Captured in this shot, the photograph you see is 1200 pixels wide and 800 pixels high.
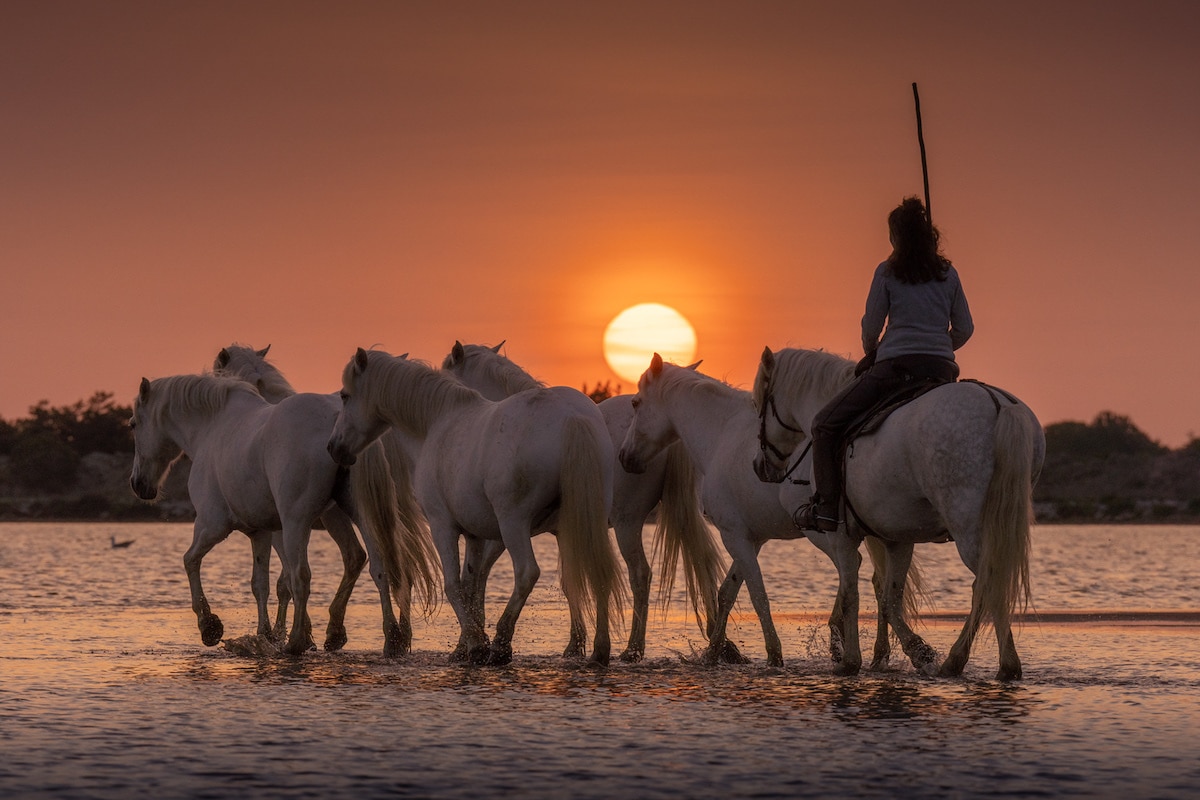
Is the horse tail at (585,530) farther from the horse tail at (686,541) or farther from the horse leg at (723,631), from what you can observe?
the horse tail at (686,541)

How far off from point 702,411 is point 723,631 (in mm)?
1674

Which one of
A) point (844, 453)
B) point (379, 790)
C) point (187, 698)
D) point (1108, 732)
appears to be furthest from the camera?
point (844, 453)

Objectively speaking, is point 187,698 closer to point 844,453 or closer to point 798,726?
point 798,726

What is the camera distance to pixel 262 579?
12.7 metres

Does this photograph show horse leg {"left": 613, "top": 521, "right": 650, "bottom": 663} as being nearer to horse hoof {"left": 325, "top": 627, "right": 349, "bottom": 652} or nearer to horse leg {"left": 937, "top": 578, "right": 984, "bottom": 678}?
horse hoof {"left": 325, "top": 627, "right": 349, "bottom": 652}

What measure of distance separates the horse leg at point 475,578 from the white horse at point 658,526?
0.74m

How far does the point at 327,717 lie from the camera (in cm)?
797

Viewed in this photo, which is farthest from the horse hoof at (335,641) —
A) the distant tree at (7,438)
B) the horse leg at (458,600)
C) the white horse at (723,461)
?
the distant tree at (7,438)

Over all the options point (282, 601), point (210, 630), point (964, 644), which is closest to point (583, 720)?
point (964, 644)

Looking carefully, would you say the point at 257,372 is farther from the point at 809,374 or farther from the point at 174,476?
the point at 174,476

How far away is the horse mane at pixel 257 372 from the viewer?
14.3 m

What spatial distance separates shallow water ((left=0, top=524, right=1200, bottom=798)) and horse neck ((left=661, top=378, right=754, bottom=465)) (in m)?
1.60

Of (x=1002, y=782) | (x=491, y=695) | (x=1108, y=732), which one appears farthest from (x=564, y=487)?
(x=1002, y=782)

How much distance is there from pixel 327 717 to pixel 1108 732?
3.89 meters
